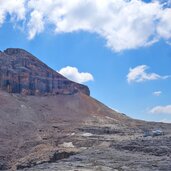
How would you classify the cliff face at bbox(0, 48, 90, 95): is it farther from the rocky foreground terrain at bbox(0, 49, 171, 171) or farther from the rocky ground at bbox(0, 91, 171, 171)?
the rocky ground at bbox(0, 91, 171, 171)

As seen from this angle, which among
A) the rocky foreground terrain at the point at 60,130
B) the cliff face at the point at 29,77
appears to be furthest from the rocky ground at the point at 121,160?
the cliff face at the point at 29,77

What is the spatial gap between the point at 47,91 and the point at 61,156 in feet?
188

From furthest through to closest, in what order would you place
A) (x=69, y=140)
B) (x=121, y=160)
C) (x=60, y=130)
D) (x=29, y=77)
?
(x=29, y=77) < (x=60, y=130) < (x=69, y=140) < (x=121, y=160)

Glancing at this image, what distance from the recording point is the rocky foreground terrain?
2936 centimetres

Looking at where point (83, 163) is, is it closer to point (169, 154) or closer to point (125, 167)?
point (125, 167)

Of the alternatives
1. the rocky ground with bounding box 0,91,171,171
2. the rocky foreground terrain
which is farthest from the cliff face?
the rocky ground with bounding box 0,91,171,171

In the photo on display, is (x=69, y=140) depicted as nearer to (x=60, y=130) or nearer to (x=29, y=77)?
(x=60, y=130)

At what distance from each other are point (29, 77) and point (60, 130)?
32829mm

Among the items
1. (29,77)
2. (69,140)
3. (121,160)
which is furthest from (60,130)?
(29,77)

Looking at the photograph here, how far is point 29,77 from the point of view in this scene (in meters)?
88.2

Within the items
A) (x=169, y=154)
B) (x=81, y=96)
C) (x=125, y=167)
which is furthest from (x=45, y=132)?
(x=81, y=96)

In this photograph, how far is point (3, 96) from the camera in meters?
73.0

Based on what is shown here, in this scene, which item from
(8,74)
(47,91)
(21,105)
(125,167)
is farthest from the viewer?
(47,91)

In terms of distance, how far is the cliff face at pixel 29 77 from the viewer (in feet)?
277
